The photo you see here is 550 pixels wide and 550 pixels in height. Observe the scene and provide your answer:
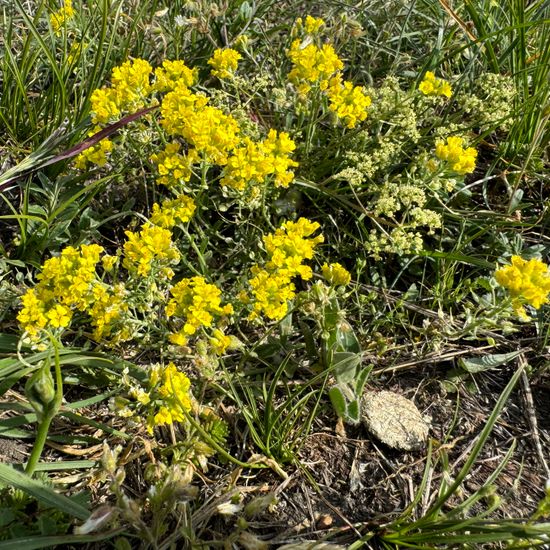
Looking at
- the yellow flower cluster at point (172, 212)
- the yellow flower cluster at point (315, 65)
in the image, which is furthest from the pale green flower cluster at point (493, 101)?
the yellow flower cluster at point (172, 212)

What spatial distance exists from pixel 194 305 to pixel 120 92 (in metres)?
0.88

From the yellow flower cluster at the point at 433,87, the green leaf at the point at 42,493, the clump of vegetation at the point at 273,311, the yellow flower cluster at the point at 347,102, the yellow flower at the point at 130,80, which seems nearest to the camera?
the green leaf at the point at 42,493

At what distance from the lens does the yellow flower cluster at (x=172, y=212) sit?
189 cm

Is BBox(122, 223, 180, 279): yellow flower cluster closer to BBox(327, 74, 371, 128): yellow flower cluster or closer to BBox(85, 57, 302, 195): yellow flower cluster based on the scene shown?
BBox(85, 57, 302, 195): yellow flower cluster

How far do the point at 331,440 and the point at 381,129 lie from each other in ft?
4.47

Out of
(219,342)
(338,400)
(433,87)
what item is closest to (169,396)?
(219,342)

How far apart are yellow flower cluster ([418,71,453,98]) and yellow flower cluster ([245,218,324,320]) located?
840 millimetres

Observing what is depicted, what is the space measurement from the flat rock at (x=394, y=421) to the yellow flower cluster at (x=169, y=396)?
0.69 metres

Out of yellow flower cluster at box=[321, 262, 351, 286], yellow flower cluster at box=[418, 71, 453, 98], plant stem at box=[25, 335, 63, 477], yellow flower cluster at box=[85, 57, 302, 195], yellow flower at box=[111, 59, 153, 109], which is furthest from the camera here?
yellow flower cluster at box=[418, 71, 453, 98]

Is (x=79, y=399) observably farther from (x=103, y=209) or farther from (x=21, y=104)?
(x=21, y=104)

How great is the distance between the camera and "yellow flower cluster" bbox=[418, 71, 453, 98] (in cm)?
223

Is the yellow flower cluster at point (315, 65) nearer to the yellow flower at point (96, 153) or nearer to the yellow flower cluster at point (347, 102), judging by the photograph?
the yellow flower cluster at point (347, 102)

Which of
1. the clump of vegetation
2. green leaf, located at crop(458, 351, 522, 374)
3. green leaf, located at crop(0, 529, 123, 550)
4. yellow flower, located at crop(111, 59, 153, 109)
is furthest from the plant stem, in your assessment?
green leaf, located at crop(458, 351, 522, 374)

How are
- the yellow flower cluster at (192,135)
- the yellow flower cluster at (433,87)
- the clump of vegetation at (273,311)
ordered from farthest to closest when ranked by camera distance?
the yellow flower cluster at (433,87) < the yellow flower cluster at (192,135) < the clump of vegetation at (273,311)
